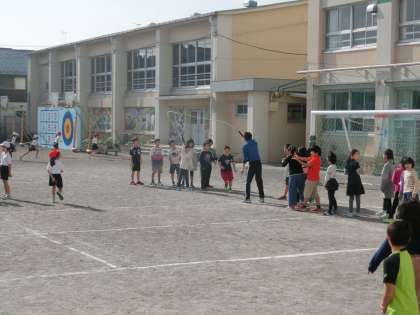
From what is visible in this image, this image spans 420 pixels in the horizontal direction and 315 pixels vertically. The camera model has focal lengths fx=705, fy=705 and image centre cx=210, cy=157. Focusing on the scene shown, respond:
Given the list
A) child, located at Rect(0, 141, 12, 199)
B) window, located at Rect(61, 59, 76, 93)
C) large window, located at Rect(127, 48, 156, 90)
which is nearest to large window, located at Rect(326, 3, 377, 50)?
child, located at Rect(0, 141, 12, 199)

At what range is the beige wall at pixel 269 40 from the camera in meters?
35.6

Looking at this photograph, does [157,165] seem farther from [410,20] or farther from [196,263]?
[196,263]

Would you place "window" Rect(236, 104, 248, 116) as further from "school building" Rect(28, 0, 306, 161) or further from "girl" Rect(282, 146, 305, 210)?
"girl" Rect(282, 146, 305, 210)

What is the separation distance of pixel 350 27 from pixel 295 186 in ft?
43.0

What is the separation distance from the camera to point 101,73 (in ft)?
166

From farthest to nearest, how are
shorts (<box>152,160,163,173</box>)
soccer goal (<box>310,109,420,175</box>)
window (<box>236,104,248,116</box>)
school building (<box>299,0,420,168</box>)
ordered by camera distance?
window (<box>236,104,248,116</box>) → school building (<box>299,0,420,168</box>) → soccer goal (<box>310,109,420,175</box>) → shorts (<box>152,160,163,173</box>)

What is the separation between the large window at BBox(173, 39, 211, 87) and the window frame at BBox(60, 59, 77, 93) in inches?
594

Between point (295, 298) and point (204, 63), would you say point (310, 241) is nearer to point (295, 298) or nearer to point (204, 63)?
point (295, 298)

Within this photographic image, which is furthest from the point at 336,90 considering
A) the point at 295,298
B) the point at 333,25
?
the point at 295,298

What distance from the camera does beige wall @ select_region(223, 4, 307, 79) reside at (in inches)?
1401

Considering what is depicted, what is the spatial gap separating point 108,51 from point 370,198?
32.2 meters

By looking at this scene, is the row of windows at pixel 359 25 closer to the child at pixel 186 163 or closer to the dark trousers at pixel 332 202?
the child at pixel 186 163

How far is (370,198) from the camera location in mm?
19516

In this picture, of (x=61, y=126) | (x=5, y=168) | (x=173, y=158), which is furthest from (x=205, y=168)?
(x=61, y=126)
